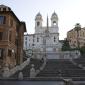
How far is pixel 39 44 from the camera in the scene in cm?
11281

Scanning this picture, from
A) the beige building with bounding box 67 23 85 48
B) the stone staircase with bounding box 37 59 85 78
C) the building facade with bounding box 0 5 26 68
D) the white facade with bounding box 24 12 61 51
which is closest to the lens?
the stone staircase with bounding box 37 59 85 78

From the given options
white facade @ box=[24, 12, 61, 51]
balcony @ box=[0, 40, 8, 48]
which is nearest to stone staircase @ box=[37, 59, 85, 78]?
balcony @ box=[0, 40, 8, 48]

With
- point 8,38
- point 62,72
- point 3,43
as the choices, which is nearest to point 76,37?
point 8,38

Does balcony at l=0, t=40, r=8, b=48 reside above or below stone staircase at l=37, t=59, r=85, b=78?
above

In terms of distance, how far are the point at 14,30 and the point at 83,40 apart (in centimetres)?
8183

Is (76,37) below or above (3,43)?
above

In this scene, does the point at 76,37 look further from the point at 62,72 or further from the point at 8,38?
the point at 62,72

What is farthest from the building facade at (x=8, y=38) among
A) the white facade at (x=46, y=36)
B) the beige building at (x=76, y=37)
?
the beige building at (x=76, y=37)

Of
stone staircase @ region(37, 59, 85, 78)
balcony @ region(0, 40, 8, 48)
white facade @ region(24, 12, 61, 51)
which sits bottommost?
stone staircase @ region(37, 59, 85, 78)

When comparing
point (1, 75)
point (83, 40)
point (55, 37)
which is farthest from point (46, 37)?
point (1, 75)

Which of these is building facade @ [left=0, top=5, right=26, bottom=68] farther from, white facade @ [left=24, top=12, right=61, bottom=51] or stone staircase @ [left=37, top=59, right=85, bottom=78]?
white facade @ [left=24, top=12, right=61, bottom=51]

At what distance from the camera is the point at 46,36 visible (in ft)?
360

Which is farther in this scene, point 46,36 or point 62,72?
point 46,36

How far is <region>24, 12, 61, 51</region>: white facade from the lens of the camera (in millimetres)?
107556
